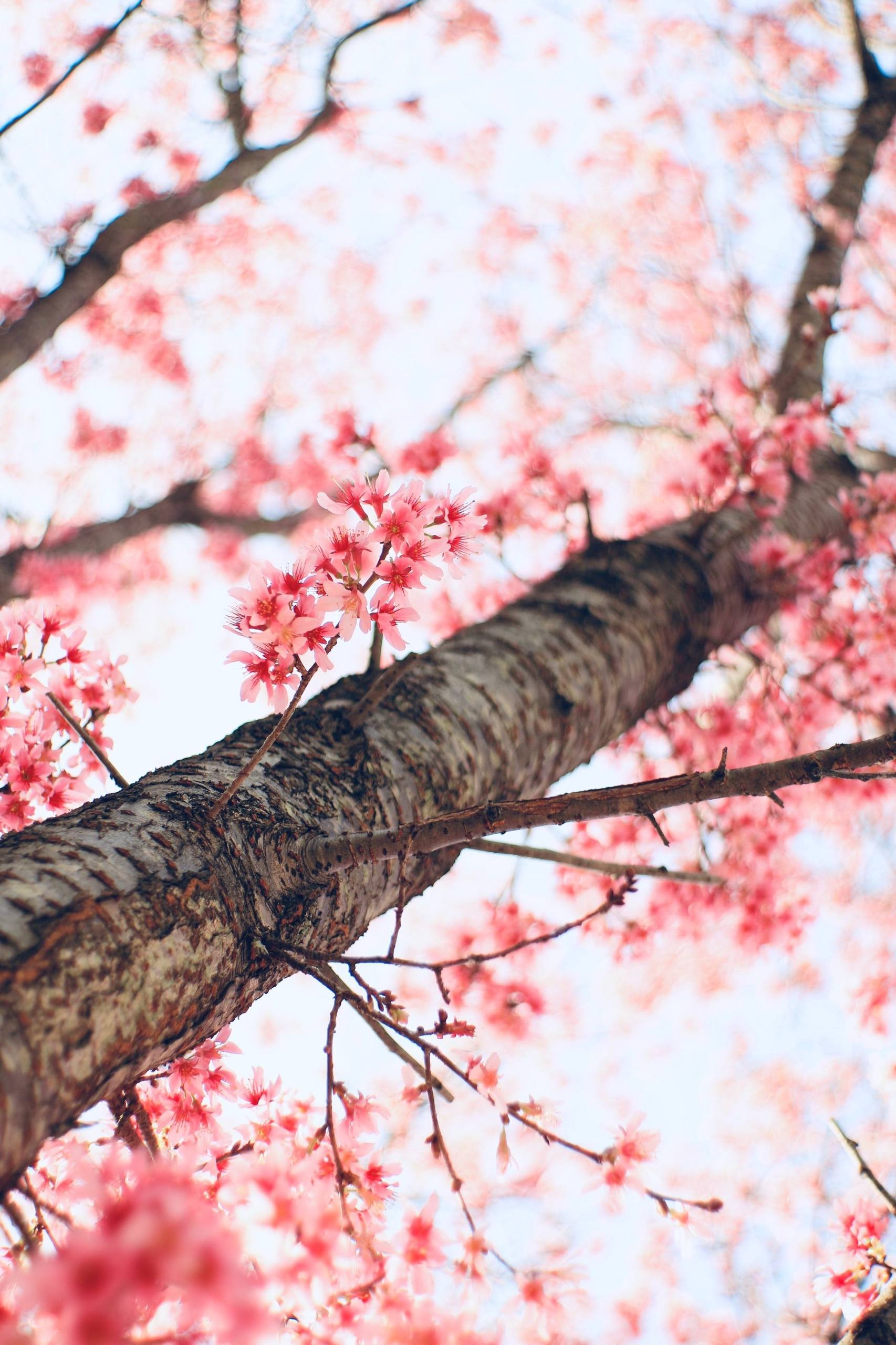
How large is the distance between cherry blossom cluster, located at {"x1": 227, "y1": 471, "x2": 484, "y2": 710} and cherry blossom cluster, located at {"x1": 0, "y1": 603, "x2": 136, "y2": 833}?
62cm

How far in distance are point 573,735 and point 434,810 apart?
2.28 ft

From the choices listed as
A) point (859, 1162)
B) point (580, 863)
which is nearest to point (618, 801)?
point (580, 863)

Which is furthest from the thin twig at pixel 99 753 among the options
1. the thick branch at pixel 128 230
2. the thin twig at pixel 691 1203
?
the thick branch at pixel 128 230

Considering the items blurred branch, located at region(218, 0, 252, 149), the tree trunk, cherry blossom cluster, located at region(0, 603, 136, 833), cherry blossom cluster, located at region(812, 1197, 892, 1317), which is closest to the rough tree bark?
the tree trunk

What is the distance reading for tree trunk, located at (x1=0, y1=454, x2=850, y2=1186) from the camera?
3.19ft

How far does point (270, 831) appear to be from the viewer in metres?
1.41

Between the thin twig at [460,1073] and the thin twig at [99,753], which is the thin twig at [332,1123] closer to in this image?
the thin twig at [460,1073]

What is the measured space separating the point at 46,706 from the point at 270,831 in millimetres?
911

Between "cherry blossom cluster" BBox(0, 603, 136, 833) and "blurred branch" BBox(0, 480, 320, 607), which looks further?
"blurred branch" BBox(0, 480, 320, 607)

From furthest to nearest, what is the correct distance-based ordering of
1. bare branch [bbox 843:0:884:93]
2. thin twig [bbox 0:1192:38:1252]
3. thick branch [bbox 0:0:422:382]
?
bare branch [bbox 843:0:884:93] → thick branch [bbox 0:0:422:382] → thin twig [bbox 0:1192:38:1252]

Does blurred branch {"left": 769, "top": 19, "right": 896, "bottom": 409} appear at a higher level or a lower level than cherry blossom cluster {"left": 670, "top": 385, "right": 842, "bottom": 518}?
higher

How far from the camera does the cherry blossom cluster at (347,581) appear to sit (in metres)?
1.39

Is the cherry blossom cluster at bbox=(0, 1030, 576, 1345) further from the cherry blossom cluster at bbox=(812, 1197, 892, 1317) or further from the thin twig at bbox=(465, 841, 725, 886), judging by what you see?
the cherry blossom cluster at bbox=(812, 1197, 892, 1317)

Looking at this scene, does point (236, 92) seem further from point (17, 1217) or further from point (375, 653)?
point (17, 1217)
